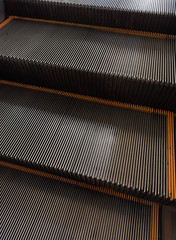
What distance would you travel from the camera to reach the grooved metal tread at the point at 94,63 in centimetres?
228

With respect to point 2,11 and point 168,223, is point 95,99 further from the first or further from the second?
point 2,11

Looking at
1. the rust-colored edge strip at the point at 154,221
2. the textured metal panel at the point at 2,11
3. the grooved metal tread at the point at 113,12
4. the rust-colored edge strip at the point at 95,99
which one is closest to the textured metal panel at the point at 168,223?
the rust-colored edge strip at the point at 154,221

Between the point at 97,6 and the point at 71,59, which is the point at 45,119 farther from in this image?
the point at 97,6

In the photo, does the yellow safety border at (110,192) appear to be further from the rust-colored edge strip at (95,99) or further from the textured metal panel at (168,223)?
the rust-colored edge strip at (95,99)

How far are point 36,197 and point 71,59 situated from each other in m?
1.57

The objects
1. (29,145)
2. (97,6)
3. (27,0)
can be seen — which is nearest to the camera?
(29,145)

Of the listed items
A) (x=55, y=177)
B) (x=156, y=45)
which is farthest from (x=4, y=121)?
(x=156, y=45)

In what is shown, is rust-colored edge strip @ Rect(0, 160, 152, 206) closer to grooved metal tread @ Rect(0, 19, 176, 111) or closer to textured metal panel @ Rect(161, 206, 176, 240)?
textured metal panel @ Rect(161, 206, 176, 240)

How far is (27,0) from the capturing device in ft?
9.57

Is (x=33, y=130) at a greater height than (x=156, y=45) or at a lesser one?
lesser

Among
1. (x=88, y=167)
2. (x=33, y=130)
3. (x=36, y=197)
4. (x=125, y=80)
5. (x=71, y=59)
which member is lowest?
(x=36, y=197)

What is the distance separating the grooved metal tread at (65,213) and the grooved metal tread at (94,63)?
117 centimetres

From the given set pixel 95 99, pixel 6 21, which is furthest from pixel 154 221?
pixel 6 21

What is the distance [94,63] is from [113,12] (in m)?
0.83
